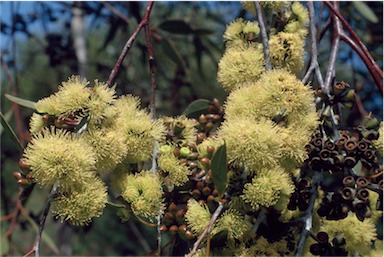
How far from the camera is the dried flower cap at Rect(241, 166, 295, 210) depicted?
0.92 meters

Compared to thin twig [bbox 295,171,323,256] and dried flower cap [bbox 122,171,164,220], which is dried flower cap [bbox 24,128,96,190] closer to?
dried flower cap [bbox 122,171,164,220]

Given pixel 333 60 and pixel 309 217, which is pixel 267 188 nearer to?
pixel 309 217

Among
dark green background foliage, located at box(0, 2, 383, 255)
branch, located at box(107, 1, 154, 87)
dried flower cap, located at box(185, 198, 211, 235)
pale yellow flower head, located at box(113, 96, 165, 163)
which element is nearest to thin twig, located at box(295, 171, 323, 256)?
dried flower cap, located at box(185, 198, 211, 235)

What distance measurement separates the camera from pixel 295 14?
3.69 feet

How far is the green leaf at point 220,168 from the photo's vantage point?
34.4 inches

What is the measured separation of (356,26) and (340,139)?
4.27 feet

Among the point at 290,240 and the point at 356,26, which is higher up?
the point at 356,26

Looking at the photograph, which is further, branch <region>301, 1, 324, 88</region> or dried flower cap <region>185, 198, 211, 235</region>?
branch <region>301, 1, 324, 88</region>

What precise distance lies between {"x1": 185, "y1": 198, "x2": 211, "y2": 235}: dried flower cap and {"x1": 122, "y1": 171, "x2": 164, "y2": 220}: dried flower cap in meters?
0.05

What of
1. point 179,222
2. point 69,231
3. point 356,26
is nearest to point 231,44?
point 179,222

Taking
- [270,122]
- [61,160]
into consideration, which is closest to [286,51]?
[270,122]

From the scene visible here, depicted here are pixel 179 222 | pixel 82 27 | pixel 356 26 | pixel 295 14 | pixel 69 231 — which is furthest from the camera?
pixel 82 27

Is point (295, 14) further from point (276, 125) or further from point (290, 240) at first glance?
point (290, 240)

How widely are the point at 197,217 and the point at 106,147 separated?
6.6 inches
